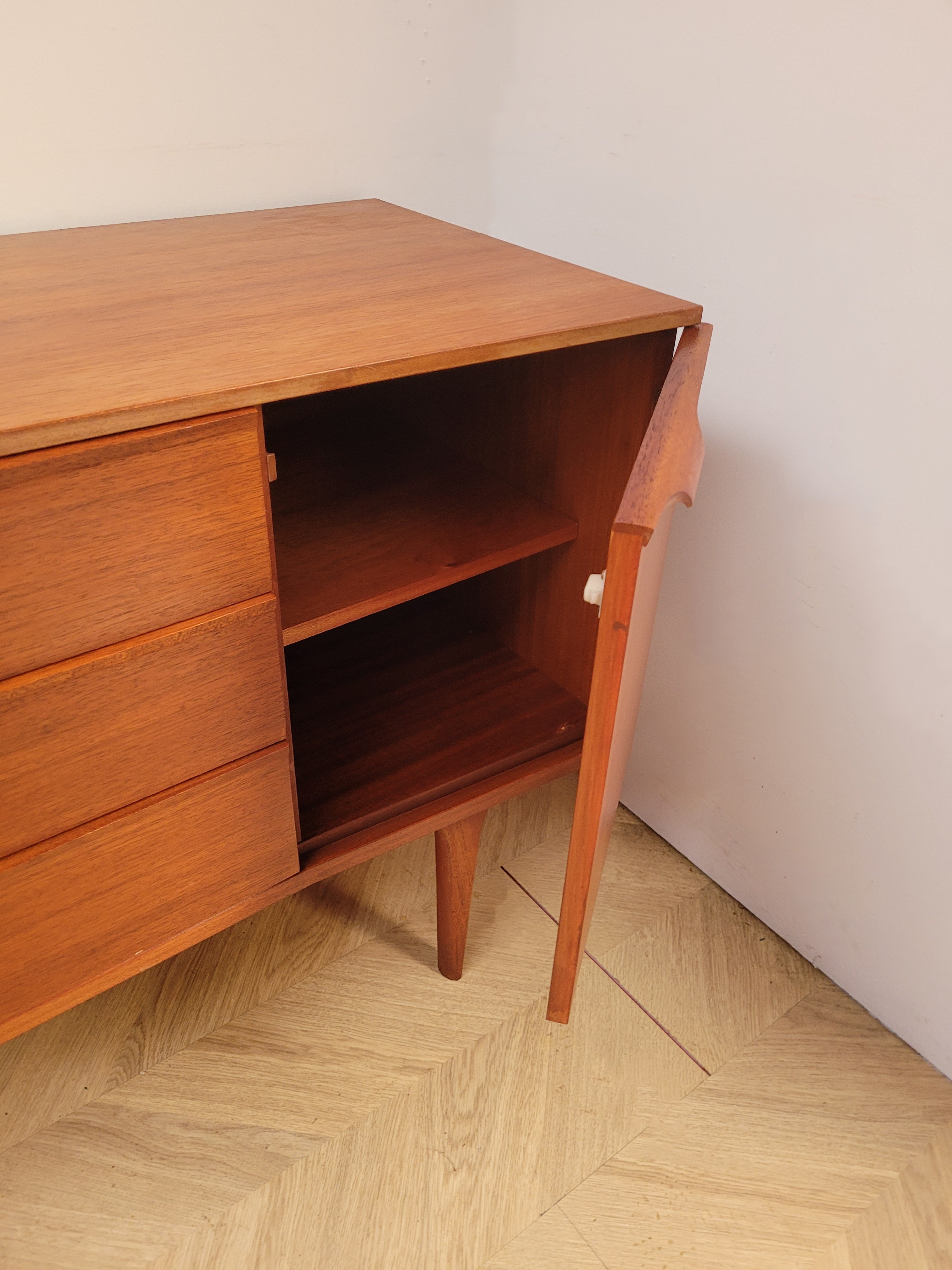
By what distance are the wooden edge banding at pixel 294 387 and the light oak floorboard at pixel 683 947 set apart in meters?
0.79

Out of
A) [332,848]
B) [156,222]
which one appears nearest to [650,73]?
[156,222]

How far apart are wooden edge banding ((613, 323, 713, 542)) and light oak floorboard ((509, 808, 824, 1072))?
72cm

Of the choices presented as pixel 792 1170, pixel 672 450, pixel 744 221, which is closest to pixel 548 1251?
pixel 792 1170

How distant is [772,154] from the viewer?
968 millimetres

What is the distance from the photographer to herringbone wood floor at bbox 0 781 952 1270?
0.97m

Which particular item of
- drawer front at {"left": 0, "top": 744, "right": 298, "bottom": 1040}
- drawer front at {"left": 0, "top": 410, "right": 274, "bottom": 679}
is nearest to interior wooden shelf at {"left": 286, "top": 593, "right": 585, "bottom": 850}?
drawer front at {"left": 0, "top": 744, "right": 298, "bottom": 1040}

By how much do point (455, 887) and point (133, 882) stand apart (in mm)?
417

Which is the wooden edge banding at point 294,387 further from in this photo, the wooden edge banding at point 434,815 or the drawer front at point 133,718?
the wooden edge banding at point 434,815

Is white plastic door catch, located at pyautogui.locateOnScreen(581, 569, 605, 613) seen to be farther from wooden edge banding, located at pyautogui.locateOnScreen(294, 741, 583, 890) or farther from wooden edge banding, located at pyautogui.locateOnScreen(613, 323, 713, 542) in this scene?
wooden edge banding, located at pyautogui.locateOnScreen(294, 741, 583, 890)

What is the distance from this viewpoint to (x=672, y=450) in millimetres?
650

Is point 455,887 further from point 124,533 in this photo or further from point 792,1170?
point 124,533

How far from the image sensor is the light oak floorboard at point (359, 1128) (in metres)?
0.96

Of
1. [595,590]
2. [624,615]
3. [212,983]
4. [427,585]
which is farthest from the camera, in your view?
[212,983]

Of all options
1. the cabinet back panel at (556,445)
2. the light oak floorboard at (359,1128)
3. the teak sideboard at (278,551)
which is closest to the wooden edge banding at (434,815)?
the teak sideboard at (278,551)
